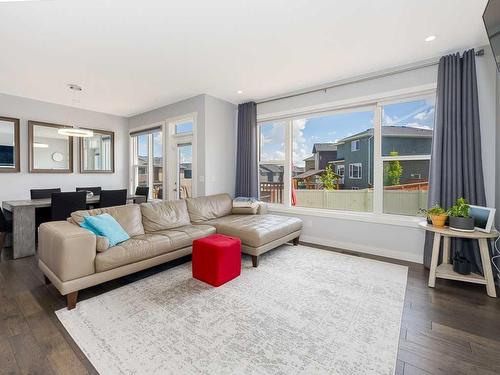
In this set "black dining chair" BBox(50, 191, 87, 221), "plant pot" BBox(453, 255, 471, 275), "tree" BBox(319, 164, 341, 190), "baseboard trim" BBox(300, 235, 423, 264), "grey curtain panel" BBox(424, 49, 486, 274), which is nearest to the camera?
"plant pot" BBox(453, 255, 471, 275)

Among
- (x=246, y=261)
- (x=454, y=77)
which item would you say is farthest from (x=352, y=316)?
(x=454, y=77)

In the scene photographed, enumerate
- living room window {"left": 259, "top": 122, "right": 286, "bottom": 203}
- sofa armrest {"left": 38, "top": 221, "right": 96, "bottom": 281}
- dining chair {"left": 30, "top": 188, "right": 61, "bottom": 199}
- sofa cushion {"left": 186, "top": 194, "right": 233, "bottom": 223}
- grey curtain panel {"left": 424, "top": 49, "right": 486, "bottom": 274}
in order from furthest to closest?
living room window {"left": 259, "top": 122, "right": 286, "bottom": 203} < dining chair {"left": 30, "top": 188, "right": 61, "bottom": 199} < sofa cushion {"left": 186, "top": 194, "right": 233, "bottom": 223} < grey curtain panel {"left": 424, "top": 49, "right": 486, "bottom": 274} < sofa armrest {"left": 38, "top": 221, "right": 96, "bottom": 281}

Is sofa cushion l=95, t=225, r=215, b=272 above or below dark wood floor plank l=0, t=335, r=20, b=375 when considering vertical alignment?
above

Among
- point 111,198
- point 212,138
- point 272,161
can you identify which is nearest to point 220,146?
point 212,138

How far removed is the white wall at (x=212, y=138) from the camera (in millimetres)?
4398

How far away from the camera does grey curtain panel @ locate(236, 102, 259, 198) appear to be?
4.65m

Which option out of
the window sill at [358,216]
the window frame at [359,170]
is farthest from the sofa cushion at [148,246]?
the window frame at [359,170]

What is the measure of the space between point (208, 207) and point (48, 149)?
12.5 ft

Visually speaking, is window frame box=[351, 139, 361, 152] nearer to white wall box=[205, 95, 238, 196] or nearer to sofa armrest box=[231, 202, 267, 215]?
sofa armrest box=[231, 202, 267, 215]

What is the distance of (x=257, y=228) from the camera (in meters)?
3.19

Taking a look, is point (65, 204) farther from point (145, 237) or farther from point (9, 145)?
point (9, 145)

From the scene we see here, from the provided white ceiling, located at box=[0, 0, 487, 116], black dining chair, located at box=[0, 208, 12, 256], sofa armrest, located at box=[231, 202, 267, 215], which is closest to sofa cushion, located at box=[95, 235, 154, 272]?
sofa armrest, located at box=[231, 202, 267, 215]

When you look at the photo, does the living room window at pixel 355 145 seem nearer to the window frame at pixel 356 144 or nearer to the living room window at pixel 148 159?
the window frame at pixel 356 144

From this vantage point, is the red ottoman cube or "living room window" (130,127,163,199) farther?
"living room window" (130,127,163,199)
